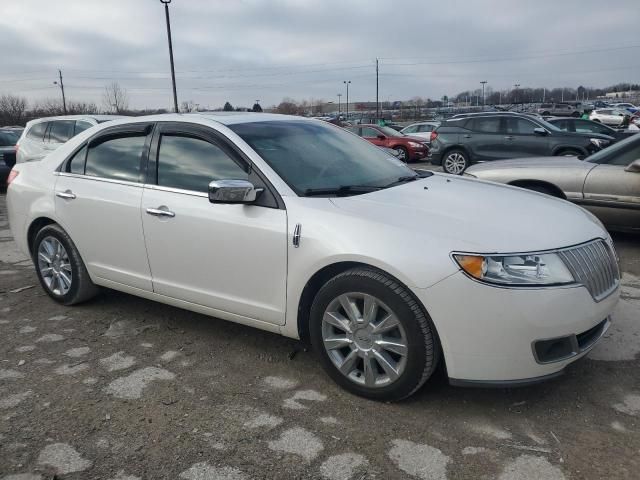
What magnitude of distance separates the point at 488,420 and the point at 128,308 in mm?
3044

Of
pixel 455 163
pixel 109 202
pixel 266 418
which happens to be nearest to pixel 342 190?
pixel 266 418

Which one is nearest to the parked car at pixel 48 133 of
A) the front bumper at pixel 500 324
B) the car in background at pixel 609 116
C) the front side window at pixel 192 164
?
the front side window at pixel 192 164

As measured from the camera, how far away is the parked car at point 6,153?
40.7 feet

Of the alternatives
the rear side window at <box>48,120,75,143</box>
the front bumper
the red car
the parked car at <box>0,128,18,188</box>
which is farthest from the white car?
the red car

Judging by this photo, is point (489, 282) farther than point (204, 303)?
No

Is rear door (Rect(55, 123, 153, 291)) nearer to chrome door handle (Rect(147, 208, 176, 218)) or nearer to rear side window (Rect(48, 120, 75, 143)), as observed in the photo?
chrome door handle (Rect(147, 208, 176, 218))

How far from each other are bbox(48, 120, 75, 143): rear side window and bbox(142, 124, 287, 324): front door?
7991mm

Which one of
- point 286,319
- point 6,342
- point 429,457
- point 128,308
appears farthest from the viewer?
point 128,308

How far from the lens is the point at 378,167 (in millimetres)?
3920

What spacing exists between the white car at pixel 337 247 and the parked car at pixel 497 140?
9478mm

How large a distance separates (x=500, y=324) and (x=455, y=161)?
1214 cm

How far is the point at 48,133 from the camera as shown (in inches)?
437

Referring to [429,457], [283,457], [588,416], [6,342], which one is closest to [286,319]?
[283,457]

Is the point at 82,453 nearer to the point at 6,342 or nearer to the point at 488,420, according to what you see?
the point at 6,342
